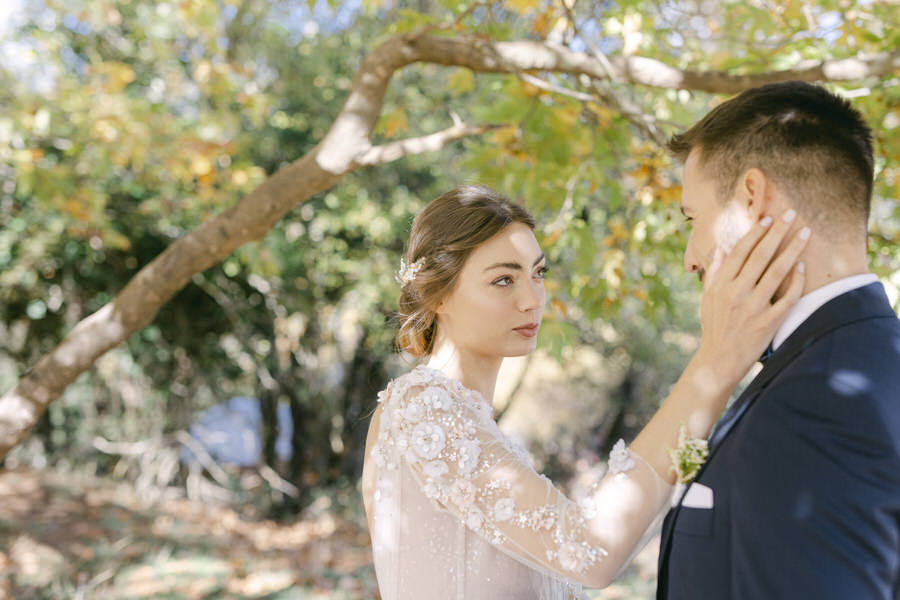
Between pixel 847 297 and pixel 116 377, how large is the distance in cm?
856

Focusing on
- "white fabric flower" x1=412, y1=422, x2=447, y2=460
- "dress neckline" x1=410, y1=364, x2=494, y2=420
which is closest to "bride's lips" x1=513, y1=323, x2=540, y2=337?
"dress neckline" x1=410, y1=364, x2=494, y2=420

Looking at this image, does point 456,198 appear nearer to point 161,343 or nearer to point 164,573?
point 164,573

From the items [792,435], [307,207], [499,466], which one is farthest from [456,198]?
[307,207]

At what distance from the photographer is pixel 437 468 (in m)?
1.83

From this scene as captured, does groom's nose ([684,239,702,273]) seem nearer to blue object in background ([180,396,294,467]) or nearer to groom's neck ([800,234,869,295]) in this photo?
groom's neck ([800,234,869,295])

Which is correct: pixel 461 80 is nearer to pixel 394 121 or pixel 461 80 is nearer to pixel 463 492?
pixel 394 121

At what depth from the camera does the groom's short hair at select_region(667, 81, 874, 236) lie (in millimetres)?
1345

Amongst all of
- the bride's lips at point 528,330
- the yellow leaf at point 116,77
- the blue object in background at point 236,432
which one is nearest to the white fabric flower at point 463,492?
the bride's lips at point 528,330

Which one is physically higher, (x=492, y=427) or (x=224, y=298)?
(x=492, y=427)

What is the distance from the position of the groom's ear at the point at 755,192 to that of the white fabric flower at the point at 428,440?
91 centimetres

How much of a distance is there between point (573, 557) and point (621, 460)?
0.23 m

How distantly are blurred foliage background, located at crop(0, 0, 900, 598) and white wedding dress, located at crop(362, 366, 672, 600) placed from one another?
10.5ft

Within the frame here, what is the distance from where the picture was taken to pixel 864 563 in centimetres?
105

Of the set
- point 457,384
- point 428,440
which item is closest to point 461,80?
point 457,384
